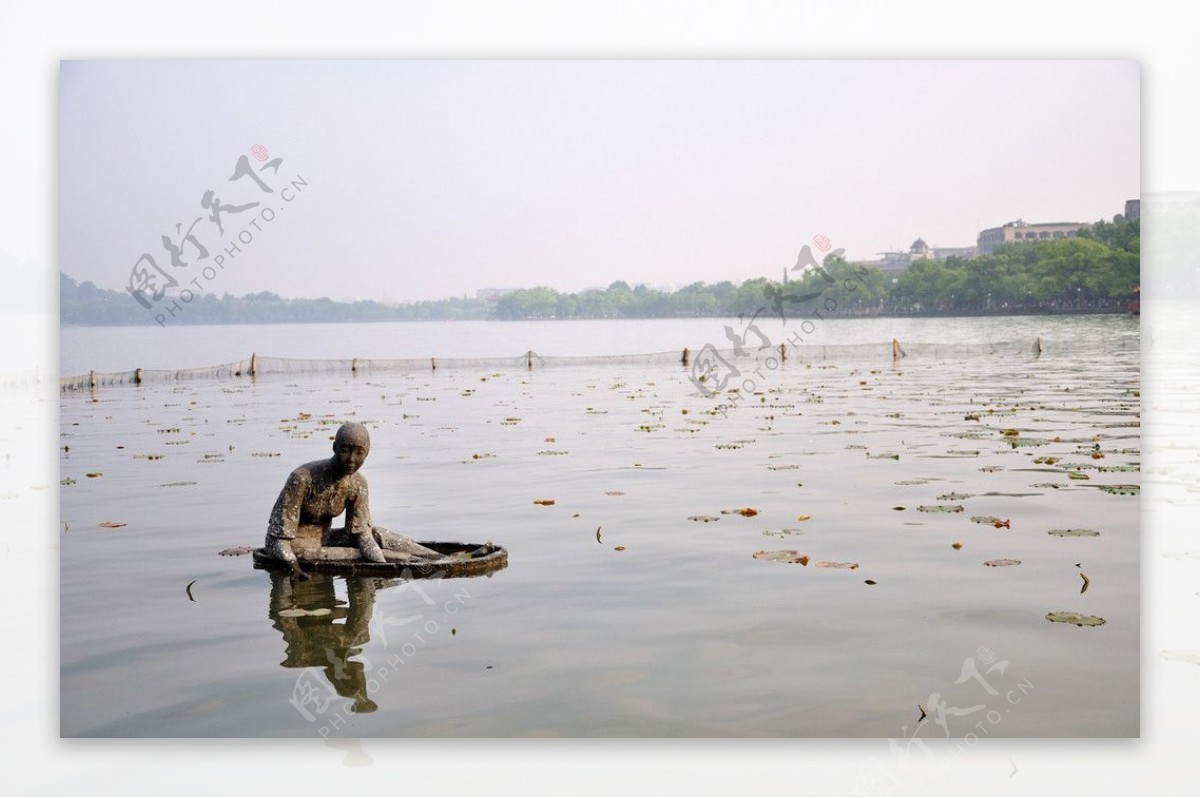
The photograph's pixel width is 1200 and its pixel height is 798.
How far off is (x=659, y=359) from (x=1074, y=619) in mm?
21974

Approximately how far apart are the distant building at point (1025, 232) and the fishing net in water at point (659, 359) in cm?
1243

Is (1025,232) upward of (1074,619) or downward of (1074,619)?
upward

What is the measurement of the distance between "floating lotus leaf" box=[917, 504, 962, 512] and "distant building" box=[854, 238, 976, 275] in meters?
2.62

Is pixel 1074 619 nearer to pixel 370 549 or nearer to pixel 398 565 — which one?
pixel 398 565

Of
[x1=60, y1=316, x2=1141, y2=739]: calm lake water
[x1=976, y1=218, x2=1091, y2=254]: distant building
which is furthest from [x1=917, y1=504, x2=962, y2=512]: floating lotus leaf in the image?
[x1=976, y1=218, x2=1091, y2=254]: distant building

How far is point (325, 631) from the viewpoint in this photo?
5.77m

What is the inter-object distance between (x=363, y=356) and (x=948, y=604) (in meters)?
21.1

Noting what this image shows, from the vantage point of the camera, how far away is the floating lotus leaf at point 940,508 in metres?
8.16

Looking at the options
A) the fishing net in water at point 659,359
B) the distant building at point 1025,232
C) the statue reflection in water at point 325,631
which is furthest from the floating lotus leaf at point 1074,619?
the fishing net in water at point 659,359

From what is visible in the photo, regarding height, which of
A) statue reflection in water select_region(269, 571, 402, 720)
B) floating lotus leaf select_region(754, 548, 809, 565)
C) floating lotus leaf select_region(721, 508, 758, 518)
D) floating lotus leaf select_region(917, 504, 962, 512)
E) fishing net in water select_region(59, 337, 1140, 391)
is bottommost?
statue reflection in water select_region(269, 571, 402, 720)

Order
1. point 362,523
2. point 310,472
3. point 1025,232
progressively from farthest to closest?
point 1025,232
point 362,523
point 310,472

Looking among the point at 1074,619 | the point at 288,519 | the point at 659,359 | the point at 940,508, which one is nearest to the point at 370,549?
the point at 288,519

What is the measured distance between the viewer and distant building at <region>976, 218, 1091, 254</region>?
8.85m

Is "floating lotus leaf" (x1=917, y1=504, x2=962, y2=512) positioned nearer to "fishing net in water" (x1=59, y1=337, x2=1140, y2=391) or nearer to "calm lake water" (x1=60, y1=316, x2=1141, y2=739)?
"calm lake water" (x1=60, y1=316, x2=1141, y2=739)
